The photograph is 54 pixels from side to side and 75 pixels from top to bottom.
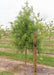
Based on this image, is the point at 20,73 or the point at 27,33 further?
the point at 27,33

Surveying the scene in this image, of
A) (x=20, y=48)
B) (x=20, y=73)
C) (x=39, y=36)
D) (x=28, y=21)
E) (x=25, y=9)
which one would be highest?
(x=25, y=9)

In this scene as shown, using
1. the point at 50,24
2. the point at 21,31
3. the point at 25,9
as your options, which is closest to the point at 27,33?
the point at 21,31

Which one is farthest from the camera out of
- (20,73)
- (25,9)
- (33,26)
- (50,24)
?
(50,24)

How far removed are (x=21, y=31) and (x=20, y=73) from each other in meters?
2.73

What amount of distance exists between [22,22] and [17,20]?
0.41m

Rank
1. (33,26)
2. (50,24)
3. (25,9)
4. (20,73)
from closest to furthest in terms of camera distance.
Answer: (20,73) < (33,26) < (25,9) < (50,24)

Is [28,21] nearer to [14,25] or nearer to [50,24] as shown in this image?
[14,25]

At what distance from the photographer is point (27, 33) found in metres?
6.12

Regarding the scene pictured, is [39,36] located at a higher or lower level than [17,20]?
lower

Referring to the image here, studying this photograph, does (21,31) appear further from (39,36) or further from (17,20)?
(39,36)

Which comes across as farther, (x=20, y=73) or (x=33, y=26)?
(x=33, y=26)

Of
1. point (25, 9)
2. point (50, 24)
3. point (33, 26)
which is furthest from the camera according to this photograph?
point (50, 24)

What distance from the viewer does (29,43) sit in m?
6.11

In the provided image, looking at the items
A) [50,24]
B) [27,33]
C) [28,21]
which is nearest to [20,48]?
[27,33]
